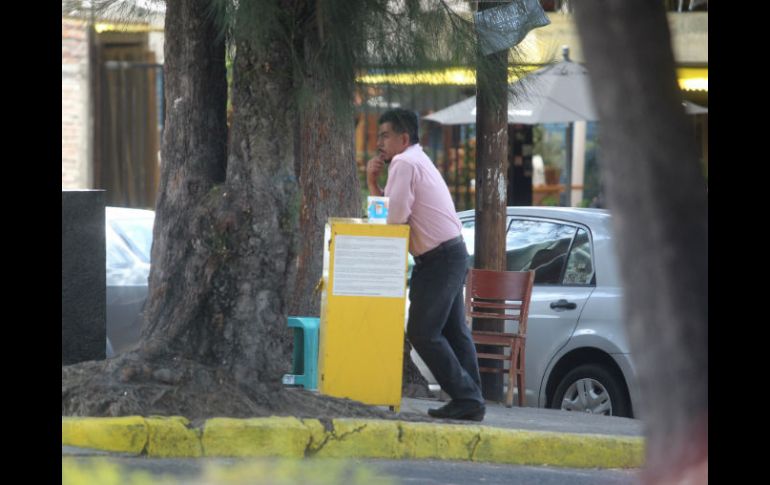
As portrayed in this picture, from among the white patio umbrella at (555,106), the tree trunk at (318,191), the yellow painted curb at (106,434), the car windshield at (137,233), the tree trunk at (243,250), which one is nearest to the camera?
the yellow painted curb at (106,434)

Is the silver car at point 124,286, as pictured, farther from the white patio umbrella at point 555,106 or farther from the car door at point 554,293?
the white patio umbrella at point 555,106

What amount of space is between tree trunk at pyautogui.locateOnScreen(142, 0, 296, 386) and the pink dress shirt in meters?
0.61

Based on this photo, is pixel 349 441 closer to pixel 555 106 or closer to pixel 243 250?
pixel 243 250

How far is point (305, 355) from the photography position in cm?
816

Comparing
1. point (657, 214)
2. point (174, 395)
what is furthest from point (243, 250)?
point (657, 214)

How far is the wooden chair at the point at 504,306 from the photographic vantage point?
894 centimetres

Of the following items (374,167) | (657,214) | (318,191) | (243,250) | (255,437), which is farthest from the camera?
(318,191)

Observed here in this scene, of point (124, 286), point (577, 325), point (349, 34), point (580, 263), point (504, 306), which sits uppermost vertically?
point (349, 34)

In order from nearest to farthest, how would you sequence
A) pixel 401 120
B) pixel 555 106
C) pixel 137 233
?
pixel 401 120 → pixel 137 233 → pixel 555 106

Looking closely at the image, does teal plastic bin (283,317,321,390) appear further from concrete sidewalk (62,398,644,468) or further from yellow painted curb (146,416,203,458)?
yellow painted curb (146,416,203,458)

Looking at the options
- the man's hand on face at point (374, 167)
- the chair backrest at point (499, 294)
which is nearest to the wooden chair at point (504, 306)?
the chair backrest at point (499, 294)

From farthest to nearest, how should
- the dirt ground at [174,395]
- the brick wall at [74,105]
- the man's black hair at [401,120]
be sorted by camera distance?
the brick wall at [74,105], the man's black hair at [401,120], the dirt ground at [174,395]

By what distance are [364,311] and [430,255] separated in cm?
52
